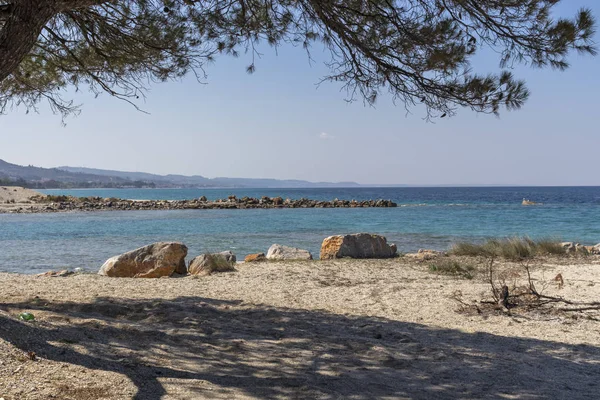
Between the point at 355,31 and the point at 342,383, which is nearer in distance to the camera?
the point at 342,383

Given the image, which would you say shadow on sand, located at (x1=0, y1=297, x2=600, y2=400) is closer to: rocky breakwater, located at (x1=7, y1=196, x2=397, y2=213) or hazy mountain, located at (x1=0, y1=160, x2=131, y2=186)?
rocky breakwater, located at (x1=7, y1=196, x2=397, y2=213)

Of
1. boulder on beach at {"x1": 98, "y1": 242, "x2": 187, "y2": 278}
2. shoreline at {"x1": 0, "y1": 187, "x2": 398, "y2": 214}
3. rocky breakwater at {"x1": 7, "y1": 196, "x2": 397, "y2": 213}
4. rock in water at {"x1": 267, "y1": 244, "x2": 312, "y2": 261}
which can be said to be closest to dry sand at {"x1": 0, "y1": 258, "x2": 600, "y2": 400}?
boulder on beach at {"x1": 98, "y1": 242, "x2": 187, "y2": 278}

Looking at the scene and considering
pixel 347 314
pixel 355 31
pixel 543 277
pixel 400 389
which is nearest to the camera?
pixel 400 389

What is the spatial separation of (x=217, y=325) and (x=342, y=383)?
221 cm

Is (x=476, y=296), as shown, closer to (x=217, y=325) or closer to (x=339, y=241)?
(x=217, y=325)

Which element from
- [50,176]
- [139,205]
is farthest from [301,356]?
[50,176]

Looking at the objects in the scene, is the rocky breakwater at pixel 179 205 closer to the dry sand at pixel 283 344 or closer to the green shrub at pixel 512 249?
the green shrub at pixel 512 249

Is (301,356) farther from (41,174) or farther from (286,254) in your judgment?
(41,174)

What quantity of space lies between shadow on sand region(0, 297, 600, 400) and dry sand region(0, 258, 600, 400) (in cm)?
1

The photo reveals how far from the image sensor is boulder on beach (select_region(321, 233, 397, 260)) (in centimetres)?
1230

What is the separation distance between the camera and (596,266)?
34.9 feet

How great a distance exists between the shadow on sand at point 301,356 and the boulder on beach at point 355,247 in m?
6.06

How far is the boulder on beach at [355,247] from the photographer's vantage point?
40.4 ft

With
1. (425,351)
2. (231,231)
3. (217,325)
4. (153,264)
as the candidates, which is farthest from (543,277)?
(231,231)
